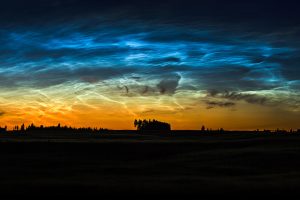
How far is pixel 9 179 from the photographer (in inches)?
969

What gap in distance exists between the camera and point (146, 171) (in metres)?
29.3

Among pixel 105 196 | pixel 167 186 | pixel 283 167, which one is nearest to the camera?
pixel 105 196

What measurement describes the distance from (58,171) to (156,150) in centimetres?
1599

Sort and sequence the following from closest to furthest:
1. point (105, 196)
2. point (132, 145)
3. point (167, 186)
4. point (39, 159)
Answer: point (105, 196) → point (167, 186) → point (39, 159) → point (132, 145)

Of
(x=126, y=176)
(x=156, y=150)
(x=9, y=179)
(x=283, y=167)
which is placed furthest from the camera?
(x=156, y=150)

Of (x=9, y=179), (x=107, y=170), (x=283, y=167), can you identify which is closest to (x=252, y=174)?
(x=283, y=167)

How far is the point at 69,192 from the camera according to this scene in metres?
20.3

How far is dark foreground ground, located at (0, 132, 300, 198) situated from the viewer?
2055cm

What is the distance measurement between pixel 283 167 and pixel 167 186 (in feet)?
35.3

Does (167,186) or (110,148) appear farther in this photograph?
(110,148)

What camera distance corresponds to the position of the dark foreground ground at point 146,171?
20547 millimetres

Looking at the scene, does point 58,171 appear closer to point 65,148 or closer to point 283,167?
A: point 283,167

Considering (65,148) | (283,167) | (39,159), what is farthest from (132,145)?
(283,167)

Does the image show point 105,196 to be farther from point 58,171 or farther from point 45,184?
point 58,171
